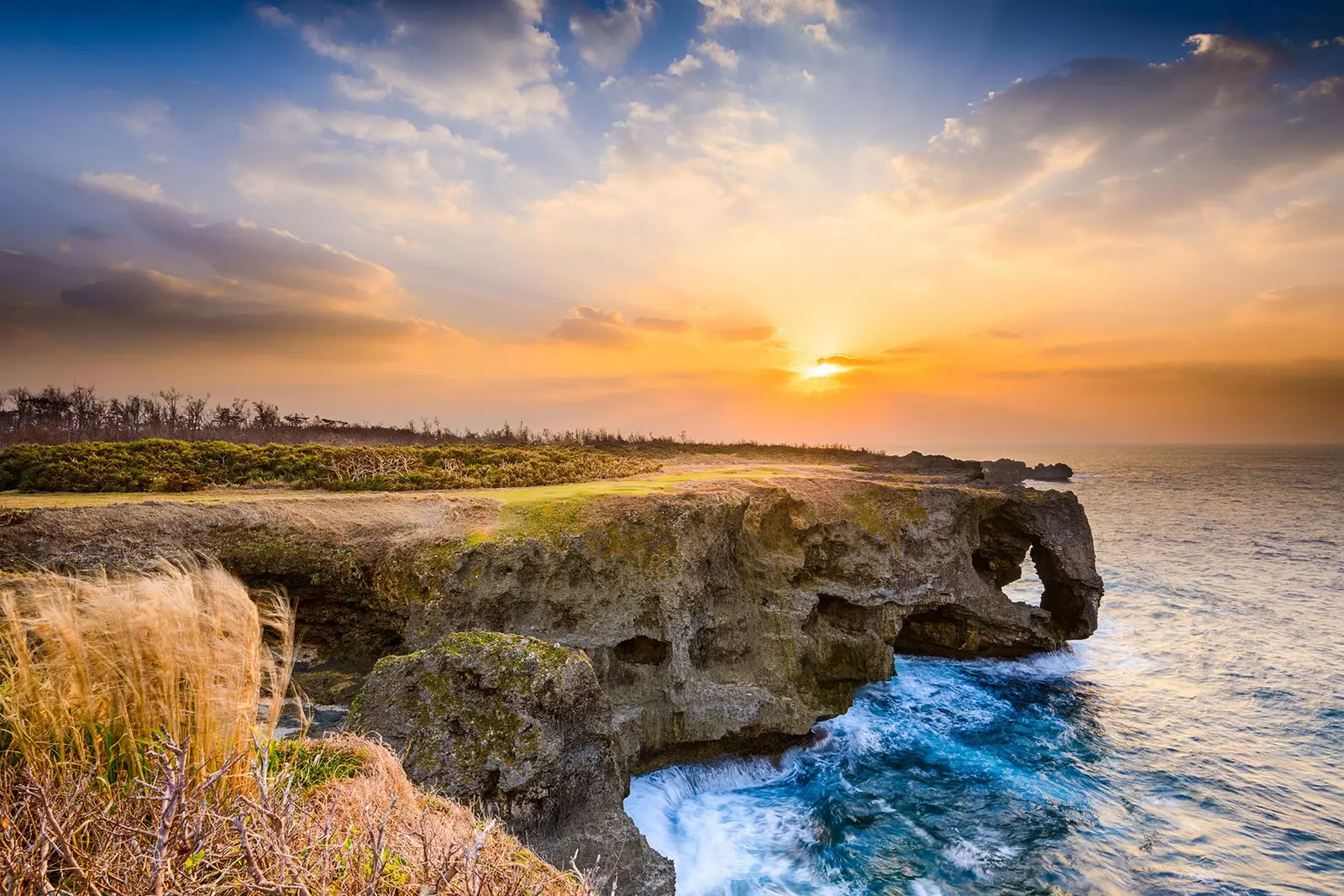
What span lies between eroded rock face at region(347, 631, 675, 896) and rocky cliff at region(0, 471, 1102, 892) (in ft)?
0.80

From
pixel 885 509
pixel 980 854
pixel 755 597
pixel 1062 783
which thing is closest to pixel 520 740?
pixel 755 597

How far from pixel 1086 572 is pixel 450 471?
23454mm

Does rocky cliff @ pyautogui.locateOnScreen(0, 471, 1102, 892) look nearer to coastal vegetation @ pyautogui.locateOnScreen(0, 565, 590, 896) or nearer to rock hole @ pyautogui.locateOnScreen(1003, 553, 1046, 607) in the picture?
coastal vegetation @ pyautogui.locateOnScreen(0, 565, 590, 896)

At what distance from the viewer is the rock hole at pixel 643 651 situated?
14.3m

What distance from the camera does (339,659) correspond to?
13648mm

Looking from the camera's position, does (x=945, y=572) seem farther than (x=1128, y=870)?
Yes

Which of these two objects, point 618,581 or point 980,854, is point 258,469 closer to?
point 618,581

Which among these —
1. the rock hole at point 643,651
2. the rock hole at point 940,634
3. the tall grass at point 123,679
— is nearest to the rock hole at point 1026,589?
the rock hole at point 940,634

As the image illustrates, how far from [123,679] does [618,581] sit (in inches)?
406

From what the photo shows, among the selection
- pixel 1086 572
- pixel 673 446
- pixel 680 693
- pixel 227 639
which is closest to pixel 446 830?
pixel 227 639

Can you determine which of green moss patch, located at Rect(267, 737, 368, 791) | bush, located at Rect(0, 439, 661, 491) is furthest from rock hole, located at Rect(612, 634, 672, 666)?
green moss patch, located at Rect(267, 737, 368, 791)

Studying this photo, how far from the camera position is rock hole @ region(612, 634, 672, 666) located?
14344 mm

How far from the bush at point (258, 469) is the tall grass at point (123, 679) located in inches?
581

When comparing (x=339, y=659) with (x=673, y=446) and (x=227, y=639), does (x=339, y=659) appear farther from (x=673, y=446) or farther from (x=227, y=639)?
(x=673, y=446)
